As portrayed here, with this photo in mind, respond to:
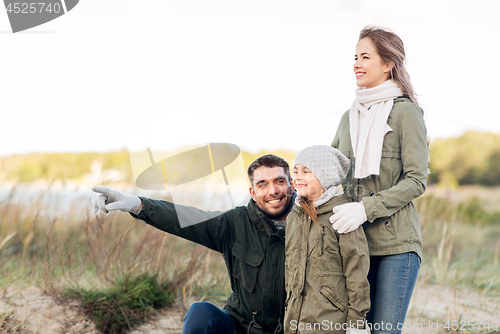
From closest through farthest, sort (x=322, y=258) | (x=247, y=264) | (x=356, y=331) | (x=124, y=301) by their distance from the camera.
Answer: (x=356, y=331)
(x=322, y=258)
(x=247, y=264)
(x=124, y=301)

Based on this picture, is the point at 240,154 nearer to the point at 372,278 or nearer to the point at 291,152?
the point at 372,278

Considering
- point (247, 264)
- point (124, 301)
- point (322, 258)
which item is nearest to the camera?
point (322, 258)

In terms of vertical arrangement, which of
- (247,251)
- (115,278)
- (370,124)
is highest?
(370,124)

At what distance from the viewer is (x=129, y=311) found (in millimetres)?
3412

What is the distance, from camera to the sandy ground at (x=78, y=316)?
3.13 m

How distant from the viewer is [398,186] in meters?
1.96

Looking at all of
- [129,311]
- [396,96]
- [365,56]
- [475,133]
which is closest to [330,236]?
[396,96]

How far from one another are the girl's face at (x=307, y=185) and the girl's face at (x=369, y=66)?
0.61m

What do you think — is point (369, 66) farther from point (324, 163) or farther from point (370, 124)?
point (324, 163)

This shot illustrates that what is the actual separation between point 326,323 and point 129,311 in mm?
2121

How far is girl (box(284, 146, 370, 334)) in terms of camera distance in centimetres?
192

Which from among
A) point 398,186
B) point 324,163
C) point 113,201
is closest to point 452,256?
point 398,186

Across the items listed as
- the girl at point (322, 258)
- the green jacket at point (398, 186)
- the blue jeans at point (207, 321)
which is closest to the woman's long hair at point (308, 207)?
the girl at point (322, 258)

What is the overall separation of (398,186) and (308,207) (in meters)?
0.47
